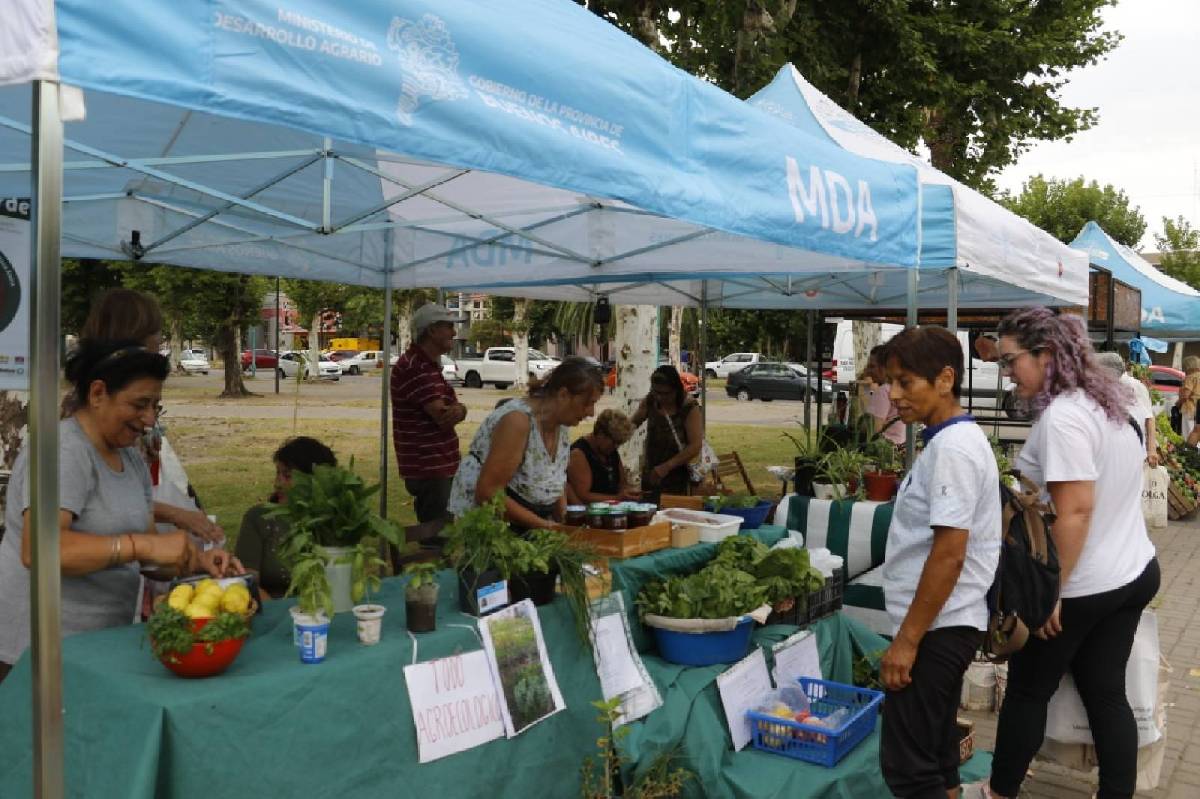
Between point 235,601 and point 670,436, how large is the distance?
4.73 m

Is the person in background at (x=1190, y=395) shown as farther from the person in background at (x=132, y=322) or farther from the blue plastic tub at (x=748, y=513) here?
the person in background at (x=132, y=322)

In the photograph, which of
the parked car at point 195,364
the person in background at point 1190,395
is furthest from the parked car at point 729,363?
the person in background at point 1190,395

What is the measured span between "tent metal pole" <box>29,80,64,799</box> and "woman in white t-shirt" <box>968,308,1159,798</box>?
2.73m

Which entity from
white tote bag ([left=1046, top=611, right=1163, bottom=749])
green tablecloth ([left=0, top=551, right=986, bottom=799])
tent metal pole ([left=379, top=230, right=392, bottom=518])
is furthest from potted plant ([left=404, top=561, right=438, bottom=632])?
tent metal pole ([left=379, top=230, right=392, bottom=518])

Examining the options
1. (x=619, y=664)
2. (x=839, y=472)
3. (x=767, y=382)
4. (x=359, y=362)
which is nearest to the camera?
(x=619, y=664)

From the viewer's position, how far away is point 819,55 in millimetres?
12117

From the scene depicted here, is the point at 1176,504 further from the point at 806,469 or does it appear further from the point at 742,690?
the point at 742,690

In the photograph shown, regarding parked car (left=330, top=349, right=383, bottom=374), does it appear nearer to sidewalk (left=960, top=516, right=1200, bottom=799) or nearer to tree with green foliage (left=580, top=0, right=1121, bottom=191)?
tree with green foliage (left=580, top=0, right=1121, bottom=191)

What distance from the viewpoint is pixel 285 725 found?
2344 millimetres

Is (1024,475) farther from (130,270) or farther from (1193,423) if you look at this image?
(130,270)

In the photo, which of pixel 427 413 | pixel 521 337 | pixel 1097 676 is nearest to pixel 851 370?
pixel 521 337

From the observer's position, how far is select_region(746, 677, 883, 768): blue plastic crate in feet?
11.2

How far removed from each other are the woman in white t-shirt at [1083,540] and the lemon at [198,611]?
2.45m

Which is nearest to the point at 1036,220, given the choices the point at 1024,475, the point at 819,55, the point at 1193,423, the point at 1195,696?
the point at 1193,423
